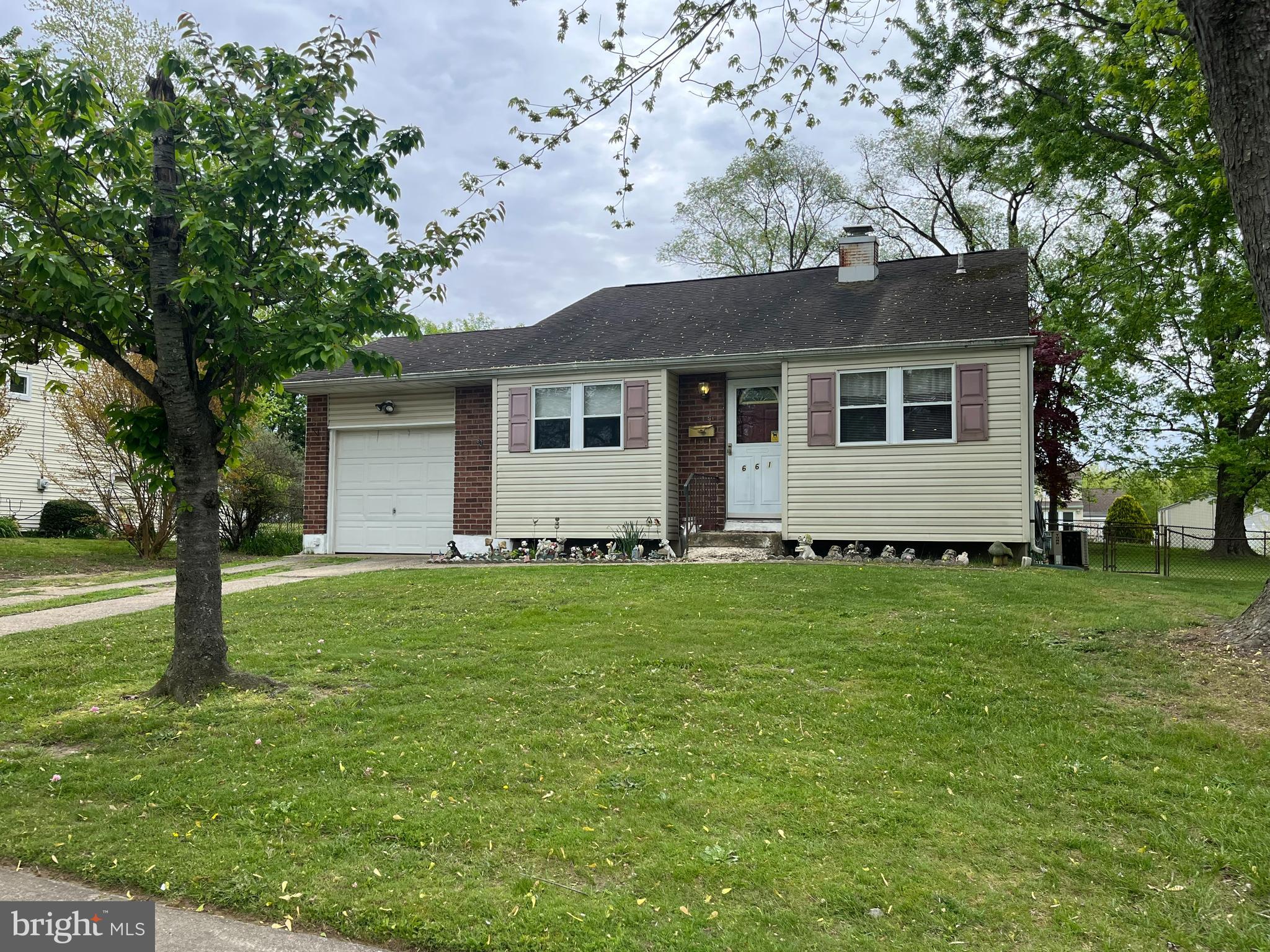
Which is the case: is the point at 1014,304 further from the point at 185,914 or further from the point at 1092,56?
the point at 185,914

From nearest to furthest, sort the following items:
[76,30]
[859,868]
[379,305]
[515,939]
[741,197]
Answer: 1. [515,939]
2. [859,868]
3. [379,305]
4. [76,30]
5. [741,197]

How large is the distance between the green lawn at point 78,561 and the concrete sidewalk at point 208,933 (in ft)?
34.8

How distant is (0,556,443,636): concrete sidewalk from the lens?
28.0ft

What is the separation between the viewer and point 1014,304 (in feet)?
42.1

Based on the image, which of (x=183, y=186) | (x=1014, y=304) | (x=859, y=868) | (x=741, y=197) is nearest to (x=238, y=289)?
(x=183, y=186)

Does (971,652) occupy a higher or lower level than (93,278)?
lower

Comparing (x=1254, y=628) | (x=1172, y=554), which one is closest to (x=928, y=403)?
(x=1254, y=628)

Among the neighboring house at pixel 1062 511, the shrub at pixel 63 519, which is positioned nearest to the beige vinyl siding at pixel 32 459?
the shrub at pixel 63 519

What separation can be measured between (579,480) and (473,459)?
228 cm

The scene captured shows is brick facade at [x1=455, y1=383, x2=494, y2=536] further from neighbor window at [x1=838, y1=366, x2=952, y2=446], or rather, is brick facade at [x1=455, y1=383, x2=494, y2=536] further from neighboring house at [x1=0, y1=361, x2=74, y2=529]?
neighboring house at [x1=0, y1=361, x2=74, y2=529]

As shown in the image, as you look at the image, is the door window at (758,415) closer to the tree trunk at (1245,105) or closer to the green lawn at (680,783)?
the green lawn at (680,783)

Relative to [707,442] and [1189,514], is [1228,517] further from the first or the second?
[1189,514]

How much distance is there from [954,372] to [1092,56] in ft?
21.8

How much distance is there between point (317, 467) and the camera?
16.2 metres
